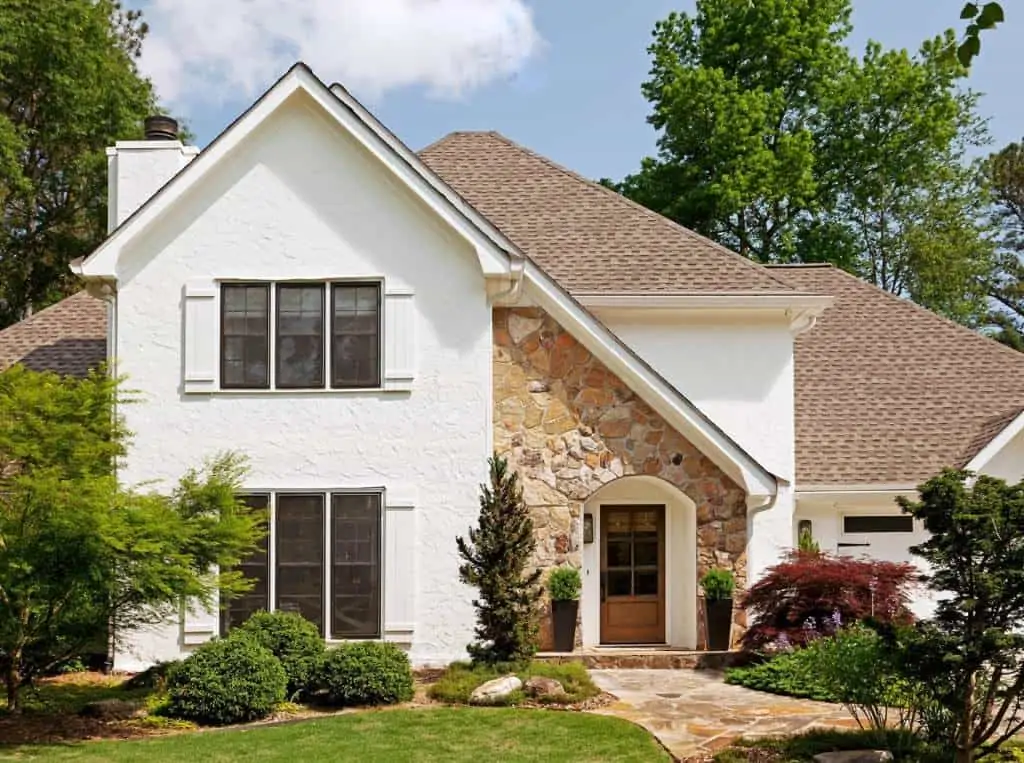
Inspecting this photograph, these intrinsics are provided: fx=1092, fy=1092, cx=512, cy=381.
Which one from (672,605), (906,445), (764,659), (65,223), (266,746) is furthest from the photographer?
(65,223)

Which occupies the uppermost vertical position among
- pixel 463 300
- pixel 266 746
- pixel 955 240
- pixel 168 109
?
pixel 168 109

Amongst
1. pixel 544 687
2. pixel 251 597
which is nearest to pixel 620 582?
pixel 544 687

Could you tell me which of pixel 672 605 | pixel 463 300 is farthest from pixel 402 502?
pixel 672 605

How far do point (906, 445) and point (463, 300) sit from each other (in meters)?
7.31

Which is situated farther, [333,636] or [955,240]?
[955,240]

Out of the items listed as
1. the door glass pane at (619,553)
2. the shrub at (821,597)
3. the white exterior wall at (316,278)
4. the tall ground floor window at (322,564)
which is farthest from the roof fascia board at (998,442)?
the tall ground floor window at (322,564)

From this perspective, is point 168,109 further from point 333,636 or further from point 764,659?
point 764,659

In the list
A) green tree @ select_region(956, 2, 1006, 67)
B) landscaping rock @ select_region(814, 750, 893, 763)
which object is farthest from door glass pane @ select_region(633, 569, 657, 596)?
green tree @ select_region(956, 2, 1006, 67)

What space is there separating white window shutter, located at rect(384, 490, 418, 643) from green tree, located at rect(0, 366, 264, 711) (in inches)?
102

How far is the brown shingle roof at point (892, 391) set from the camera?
16.3 m

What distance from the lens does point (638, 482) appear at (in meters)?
15.4

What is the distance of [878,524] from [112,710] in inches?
429

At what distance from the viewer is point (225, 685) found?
1116 centimetres

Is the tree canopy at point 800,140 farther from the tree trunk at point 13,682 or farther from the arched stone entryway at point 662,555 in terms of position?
the tree trunk at point 13,682
